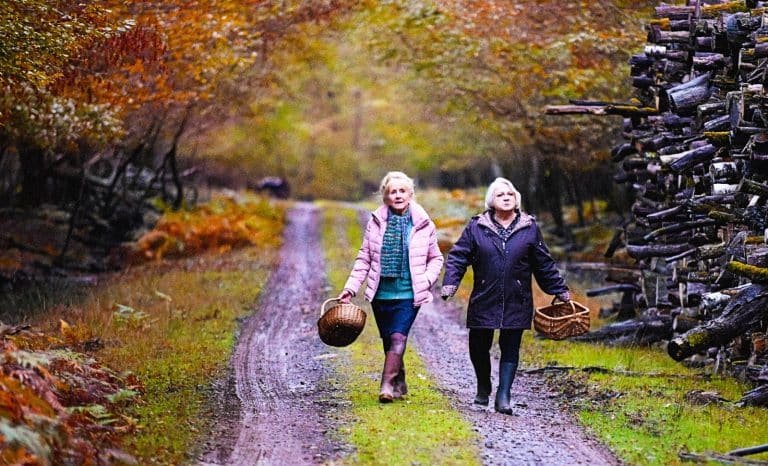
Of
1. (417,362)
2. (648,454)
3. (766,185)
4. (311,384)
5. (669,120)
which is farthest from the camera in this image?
(669,120)

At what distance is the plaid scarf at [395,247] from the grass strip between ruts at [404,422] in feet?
4.38

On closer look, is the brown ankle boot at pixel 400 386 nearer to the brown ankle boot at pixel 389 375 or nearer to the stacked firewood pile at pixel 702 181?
the brown ankle boot at pixel 389 375

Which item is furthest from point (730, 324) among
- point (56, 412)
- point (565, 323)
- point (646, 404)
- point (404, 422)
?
point (56, 412)

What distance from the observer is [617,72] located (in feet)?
62.9

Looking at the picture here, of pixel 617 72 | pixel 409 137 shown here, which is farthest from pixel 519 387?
pixel 409 137

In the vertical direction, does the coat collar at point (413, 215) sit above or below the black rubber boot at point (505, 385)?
above

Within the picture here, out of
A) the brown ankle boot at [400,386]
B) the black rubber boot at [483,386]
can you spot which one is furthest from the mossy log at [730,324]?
the brown ankle boot at [400,386]

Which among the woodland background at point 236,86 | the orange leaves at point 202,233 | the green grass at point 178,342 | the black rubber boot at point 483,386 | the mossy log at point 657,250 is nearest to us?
the green grass at point 178,342

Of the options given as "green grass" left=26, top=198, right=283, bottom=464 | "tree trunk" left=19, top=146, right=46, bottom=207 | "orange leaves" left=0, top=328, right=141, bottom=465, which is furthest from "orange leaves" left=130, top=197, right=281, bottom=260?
"orange leaves" left=0, top=328, right=141, bottom=465

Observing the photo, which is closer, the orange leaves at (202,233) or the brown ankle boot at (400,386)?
the brown ankle boot at (400,386)

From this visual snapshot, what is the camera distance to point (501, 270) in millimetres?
8977

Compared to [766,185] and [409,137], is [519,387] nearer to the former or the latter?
[766,185]

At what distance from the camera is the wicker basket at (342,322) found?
9031 mm

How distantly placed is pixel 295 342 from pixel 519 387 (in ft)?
13.3
